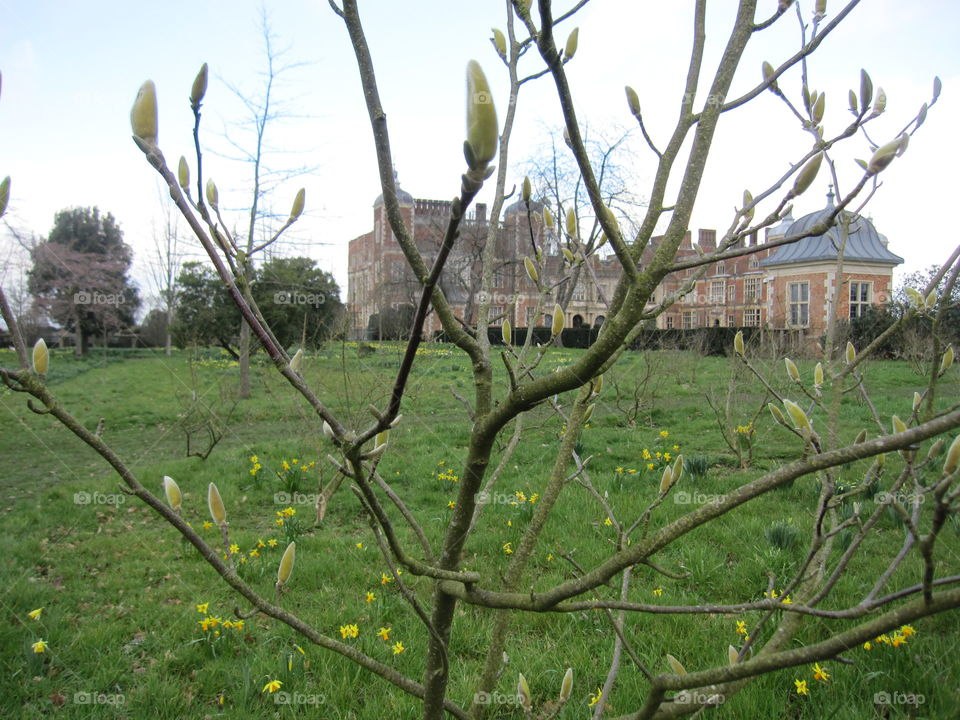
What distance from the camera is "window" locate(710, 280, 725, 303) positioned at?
1444 inches

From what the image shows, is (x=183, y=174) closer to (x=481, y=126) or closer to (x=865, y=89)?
(x=481, y=126)

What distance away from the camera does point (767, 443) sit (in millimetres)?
7777

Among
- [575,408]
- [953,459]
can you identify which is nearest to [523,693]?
[575,408]

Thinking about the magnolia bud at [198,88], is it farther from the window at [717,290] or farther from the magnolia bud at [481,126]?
the window at [717,290]

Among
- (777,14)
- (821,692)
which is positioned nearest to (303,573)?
(821,692)

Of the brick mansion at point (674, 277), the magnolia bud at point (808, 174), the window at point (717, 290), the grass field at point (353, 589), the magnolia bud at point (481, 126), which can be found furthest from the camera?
the window at point (717, 290)

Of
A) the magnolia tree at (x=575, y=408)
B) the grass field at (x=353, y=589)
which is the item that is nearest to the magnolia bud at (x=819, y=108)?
the magnolia tree at (x=575, y=408)

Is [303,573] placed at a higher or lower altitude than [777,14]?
lower

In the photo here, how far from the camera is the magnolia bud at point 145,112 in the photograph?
82cm

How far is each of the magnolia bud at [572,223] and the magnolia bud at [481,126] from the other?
1066mm

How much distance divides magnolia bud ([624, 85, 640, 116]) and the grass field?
105 centimetres

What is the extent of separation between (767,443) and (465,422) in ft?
14.1

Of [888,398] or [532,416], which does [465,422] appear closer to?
[532,416]

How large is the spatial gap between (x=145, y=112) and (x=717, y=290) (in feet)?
134
